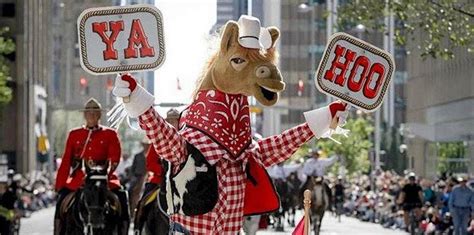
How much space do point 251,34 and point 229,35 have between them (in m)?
0.15

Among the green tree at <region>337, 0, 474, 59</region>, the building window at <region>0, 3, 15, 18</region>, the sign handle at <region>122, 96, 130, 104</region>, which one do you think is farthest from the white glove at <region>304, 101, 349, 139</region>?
the building window at <region>0, 3, 15, 18</region>

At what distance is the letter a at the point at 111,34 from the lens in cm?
985

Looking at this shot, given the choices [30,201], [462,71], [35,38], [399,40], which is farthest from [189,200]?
[35,38]

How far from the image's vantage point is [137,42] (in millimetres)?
9891

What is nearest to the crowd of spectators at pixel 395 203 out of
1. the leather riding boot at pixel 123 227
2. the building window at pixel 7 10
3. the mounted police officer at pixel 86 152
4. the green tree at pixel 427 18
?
the green tree at pixel 427 18

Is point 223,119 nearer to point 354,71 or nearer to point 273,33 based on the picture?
point 273,33

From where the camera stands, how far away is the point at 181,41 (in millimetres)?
12031

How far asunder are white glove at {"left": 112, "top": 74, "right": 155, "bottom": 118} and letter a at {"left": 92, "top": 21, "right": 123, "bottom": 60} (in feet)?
0.48

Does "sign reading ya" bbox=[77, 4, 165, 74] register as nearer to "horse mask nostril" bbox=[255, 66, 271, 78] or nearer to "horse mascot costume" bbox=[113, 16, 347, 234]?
"horse mascot costume" bbox=[113, 16, 347, 234]

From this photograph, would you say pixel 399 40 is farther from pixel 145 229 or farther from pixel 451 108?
pixel 451 108

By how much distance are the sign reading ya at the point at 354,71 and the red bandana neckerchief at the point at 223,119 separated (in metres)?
0.63

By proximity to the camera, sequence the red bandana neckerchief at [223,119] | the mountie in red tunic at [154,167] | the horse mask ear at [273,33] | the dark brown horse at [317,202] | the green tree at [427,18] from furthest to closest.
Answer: the dark brown horse at [317,202], the green tree at [427,18], the mountie in red tunic at [154,167], the horse mask ear at [273,33], the red bandana neckerchief at [223,119]

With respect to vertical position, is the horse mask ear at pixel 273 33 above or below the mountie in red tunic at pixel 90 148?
above

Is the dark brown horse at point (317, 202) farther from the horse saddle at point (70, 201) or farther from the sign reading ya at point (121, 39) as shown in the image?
the sign reading ya at point (121, 39)
